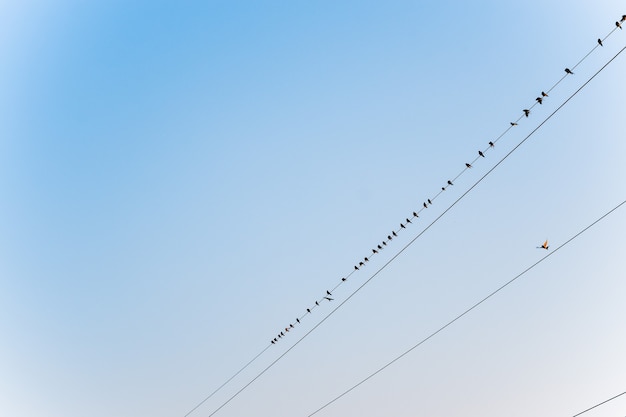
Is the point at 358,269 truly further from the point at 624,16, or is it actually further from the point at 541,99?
the point at 624,16

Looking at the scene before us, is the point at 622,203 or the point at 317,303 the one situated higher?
the point at 317,303

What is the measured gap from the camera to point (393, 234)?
4406 cm

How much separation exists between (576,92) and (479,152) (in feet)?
25.9

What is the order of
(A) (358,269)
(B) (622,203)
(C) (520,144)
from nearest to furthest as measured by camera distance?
(B) (622,203)
(C) (520,144)
(A) (358,269)

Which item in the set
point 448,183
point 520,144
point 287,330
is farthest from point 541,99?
point 287,330

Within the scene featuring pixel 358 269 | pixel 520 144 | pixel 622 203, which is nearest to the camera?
pixel 622 203

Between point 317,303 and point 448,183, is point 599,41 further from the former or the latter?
point 317,303

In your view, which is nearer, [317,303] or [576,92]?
[576,92]

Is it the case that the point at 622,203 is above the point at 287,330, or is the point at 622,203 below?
below

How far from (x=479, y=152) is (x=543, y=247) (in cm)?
504

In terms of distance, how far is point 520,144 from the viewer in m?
34.6

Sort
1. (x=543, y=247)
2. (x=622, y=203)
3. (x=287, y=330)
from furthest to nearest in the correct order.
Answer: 1. (x=287, y=330)
2. (x=543, y=247)
3. (x=622, y=203)

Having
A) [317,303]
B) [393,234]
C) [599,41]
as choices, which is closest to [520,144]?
[599,41]

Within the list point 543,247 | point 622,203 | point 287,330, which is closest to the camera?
point 622,203
